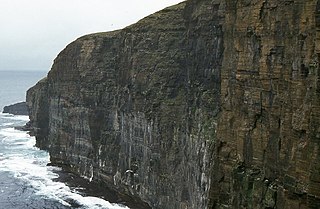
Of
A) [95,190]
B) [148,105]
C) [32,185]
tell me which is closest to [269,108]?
[148,105]

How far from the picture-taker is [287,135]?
35062 millimetres

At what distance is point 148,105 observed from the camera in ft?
236

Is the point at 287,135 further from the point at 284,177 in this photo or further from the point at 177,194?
the point at 177,194

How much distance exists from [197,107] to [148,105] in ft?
37.3

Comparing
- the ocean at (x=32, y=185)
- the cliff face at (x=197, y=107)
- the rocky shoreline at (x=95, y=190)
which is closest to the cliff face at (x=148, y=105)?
the cliff face at (x=197, y=107)

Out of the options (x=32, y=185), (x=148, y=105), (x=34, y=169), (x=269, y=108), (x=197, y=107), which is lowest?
(x=32, y=185)

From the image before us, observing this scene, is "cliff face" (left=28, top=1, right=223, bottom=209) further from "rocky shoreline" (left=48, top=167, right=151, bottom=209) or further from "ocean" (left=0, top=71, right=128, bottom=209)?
"ocean" (left=0, top=71, right=128, bottom=209)

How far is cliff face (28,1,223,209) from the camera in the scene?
61531mm

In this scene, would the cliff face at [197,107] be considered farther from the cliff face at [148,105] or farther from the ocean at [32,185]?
the ocean at [32,185]

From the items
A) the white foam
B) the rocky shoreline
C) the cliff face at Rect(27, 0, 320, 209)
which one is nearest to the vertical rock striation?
the cliff face at Rect(27, 0, 320, 209)

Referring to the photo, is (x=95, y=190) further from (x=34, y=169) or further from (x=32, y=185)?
(x=34, y=169)

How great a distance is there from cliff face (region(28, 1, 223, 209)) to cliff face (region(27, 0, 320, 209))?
0.18 meters

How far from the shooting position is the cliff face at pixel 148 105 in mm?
61531

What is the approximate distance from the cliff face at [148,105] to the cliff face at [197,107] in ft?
0.59
